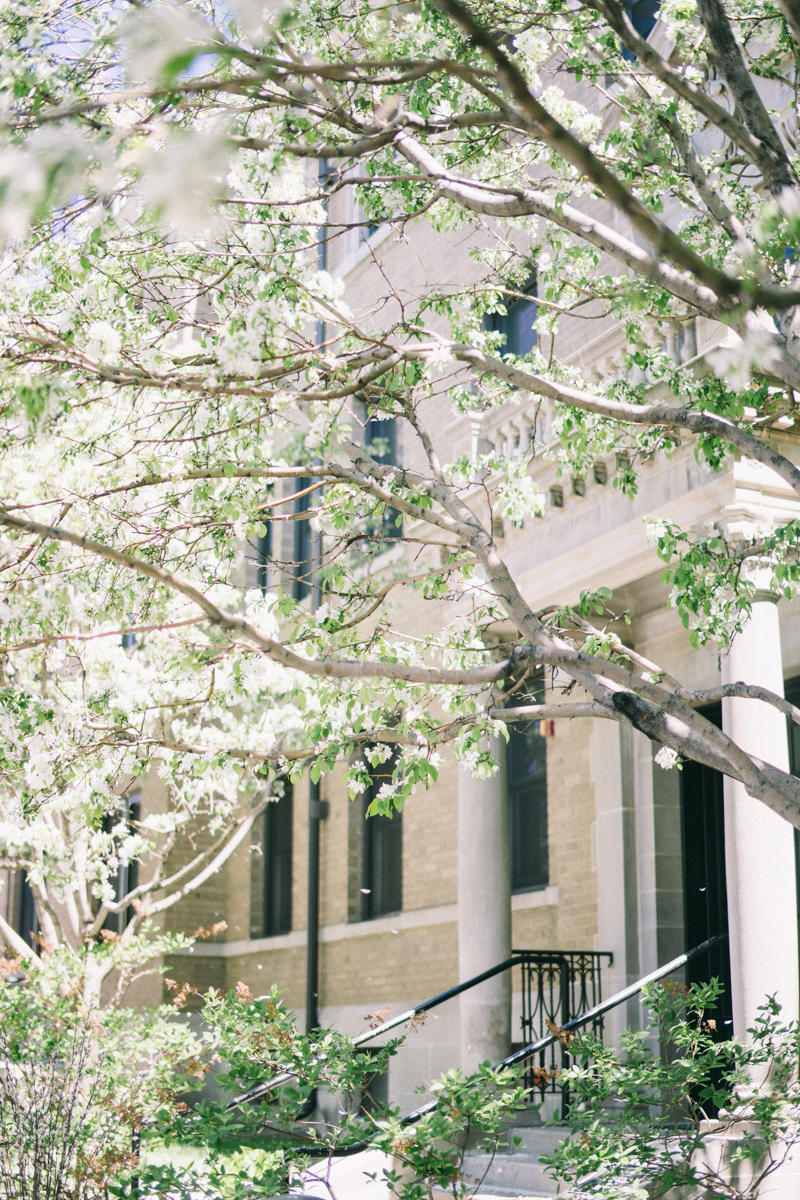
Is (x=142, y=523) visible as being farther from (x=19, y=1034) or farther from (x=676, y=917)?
(x=676, y=917)

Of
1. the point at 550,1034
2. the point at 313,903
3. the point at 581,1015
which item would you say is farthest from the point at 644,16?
the point at 313,903

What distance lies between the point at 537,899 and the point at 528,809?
114 centimetres

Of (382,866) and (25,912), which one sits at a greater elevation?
(382,866)

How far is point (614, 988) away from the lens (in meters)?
11.0

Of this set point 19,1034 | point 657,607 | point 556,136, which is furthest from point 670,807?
point 556,136

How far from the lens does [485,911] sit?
10.5 m

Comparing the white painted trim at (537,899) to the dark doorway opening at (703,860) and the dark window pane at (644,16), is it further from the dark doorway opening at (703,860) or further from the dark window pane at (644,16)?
the dark window pane at (644,16)

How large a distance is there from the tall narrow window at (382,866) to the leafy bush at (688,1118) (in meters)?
8.55

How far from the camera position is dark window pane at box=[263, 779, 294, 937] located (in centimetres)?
1817

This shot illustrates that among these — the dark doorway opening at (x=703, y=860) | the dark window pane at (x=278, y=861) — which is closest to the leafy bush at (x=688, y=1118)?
the dark doorway opening at (x=703, y=860)

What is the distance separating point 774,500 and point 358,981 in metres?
9.08

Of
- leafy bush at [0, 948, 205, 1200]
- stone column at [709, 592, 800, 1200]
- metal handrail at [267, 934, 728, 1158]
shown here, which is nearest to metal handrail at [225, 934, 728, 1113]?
metal handrail at [267, 934, 728, 1158]

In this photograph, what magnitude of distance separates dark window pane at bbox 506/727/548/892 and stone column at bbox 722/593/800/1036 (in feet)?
15.6

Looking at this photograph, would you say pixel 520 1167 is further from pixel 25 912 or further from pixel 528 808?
pixel 25 912
